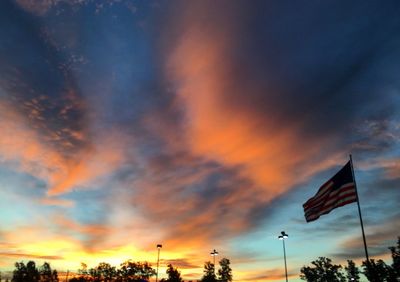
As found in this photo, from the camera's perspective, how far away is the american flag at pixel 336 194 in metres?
23.0

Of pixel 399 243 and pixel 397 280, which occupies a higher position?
pixel 399 243

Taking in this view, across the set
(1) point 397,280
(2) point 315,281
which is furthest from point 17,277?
(1) point 397,280

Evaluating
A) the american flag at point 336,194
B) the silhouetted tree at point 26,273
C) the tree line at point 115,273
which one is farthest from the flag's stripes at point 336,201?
the silhouetted tree at point 26,273

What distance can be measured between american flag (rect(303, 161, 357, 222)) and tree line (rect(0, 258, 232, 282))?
76.4 m

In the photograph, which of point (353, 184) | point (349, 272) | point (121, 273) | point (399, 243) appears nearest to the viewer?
point (353, 184)

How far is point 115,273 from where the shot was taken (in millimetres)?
136125

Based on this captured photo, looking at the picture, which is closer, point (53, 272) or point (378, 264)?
point (378, 264)

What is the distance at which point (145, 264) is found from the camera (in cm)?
13262

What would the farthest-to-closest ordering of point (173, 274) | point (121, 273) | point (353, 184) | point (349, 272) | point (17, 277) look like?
point (17, 277)
point (349, 272)
point (121, 273)
point (173, 274)
point (353, 184)

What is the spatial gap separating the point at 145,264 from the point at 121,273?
9.24m

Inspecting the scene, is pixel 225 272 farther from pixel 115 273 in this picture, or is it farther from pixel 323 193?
pixel 323 193

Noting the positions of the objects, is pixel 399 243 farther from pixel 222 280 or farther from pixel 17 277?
pixel 17 277

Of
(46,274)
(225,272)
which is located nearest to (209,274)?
(225,272)

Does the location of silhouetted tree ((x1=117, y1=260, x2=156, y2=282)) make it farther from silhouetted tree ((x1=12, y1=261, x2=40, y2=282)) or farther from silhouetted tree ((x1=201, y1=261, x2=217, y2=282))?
silhouetted tree ((x1=12, y1=261, x2=40, y2=282))
